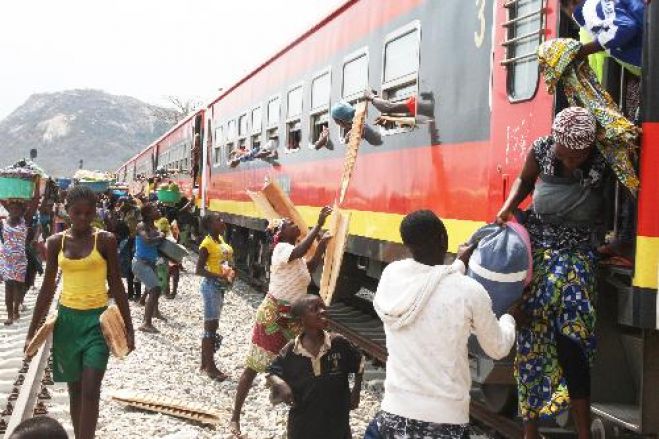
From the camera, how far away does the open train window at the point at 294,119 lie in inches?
394

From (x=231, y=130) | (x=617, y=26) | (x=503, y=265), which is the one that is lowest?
(x=503, y=265)

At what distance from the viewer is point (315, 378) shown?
12.8 ft

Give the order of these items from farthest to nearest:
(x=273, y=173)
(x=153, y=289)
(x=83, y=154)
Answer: (x=83, y=154)
(x=273, y=173)
(x=153, y=289)

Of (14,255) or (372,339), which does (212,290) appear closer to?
(372,339)

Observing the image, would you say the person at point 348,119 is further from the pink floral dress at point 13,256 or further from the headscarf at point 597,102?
the pink floral dress at point 13,256

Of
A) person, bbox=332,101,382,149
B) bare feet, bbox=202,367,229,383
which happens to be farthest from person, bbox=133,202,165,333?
person, bbox=332,101,382,149

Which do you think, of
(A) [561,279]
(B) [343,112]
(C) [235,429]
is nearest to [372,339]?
(B) [343,112]

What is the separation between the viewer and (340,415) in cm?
394

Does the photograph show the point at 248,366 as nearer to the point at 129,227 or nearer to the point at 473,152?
the point at 473,152

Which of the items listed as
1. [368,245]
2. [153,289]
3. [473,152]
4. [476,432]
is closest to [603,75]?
[473,152]

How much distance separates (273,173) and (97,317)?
6.76 m

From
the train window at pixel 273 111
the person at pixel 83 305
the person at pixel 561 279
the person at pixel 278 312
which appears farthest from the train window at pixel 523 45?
the train window at pixel 273 111

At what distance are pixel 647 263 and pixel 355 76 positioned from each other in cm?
480

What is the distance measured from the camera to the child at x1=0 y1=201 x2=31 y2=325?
9.75 m
